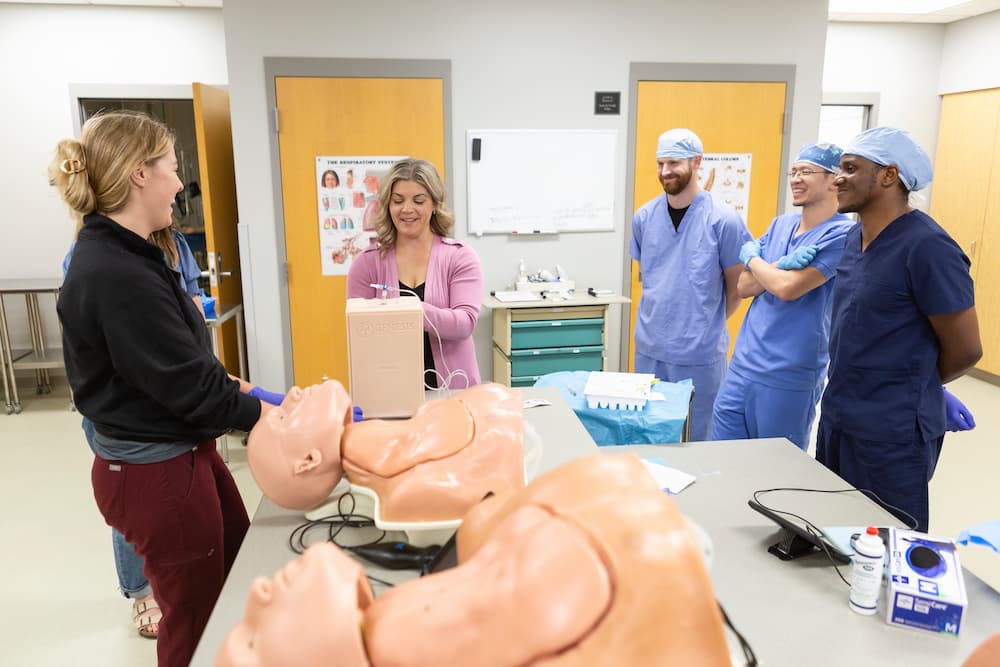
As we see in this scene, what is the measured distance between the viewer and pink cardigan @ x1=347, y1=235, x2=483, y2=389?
6.80 feet

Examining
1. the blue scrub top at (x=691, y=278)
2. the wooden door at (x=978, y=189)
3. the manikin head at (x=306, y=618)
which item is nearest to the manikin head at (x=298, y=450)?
the manikin head at (x=306, y=618)

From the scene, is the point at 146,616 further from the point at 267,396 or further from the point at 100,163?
the point at 100,163

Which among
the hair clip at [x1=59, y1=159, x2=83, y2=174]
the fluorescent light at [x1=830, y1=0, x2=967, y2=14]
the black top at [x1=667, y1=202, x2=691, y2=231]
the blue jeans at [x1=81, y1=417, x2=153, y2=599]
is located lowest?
the blue jeans at [x1=81, y1=417, x2=153, y2=599]

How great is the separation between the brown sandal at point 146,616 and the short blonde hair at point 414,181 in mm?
1376

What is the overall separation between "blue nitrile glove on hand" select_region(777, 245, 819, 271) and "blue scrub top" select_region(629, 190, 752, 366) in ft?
1.44

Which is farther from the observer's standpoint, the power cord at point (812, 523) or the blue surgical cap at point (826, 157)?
the blue surgical cap at point (826, 157)

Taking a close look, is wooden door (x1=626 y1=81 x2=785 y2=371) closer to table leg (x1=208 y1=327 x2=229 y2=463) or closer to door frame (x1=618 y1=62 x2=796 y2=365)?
door frame (x1=618 y1=62 x2=796 y2=365)

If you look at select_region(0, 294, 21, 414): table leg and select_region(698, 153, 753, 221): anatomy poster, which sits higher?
Result: select_region(698, 153, 753, 221): anatomy poster

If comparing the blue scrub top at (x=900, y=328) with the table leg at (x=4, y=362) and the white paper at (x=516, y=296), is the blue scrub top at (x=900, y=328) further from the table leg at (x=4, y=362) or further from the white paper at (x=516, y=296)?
the table leg at (x=4, y=362)

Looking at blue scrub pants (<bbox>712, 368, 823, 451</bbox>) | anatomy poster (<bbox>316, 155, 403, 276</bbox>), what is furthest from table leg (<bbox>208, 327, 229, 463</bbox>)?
blue scrub pants (<bbox>712, 368, 823, 451</bbox>)

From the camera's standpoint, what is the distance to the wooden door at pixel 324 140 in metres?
3.42

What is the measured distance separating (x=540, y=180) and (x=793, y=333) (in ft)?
6.19

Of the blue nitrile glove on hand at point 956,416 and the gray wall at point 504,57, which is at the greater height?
the gray wall at point 504,57

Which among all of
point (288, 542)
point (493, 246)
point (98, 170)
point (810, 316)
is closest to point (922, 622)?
point (288, 542)
